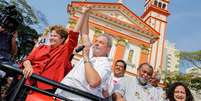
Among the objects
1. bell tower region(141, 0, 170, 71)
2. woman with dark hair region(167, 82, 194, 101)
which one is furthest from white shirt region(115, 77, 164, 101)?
bell tower region(141, 0, 170, 71)

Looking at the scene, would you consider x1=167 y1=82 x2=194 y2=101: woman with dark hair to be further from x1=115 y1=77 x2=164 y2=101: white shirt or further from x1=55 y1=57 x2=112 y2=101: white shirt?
x1=55 y1=57 x2=112 y2=101: white shirt

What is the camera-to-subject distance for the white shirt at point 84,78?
8.54 feet

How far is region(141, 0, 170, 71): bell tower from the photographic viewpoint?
2981cm

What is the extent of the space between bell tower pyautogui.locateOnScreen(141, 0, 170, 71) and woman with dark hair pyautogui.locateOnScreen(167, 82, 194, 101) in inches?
1024

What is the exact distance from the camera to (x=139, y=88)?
3.87m

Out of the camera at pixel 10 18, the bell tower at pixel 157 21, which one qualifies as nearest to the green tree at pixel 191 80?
the bell tower at pixel 157 21

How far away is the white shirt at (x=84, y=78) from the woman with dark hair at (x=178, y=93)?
1002 millimetres

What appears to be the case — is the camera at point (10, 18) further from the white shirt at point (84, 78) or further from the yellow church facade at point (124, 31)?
the yellow church facade at point (124, 31)

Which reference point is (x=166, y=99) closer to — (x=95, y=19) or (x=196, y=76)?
(x=196, y=76)

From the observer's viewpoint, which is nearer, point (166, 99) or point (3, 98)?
point (3, 98)

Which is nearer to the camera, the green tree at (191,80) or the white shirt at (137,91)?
the white shirt at (137,91)

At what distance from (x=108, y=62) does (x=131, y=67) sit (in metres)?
24.5

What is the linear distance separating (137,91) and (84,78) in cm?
136

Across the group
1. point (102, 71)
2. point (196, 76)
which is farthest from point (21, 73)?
point (196, 76)
